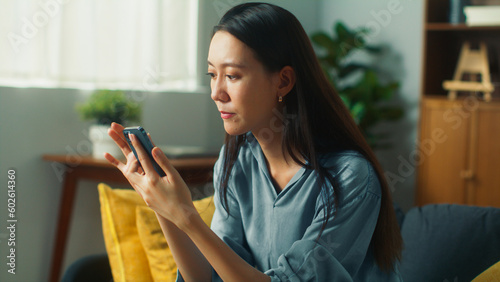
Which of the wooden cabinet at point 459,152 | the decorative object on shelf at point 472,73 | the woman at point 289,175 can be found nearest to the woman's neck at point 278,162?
the woman at point 289,175

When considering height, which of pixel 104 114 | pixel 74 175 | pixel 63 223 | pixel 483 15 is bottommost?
pixel 63 223

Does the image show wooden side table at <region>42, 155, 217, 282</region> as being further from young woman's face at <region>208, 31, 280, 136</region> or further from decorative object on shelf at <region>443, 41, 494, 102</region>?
decorative object on shelf at <region>443, 41, 494, 102</region>

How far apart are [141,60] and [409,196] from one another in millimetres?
1919

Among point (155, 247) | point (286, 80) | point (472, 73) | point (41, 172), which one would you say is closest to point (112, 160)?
point (286, 80)

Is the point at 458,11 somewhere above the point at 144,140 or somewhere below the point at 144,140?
above

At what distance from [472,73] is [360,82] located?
25.7 inches

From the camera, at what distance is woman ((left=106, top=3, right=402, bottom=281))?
1183 mm

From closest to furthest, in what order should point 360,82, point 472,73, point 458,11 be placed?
point 458,11, point 472,73, point 360,82

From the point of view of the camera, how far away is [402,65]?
12.3 ft

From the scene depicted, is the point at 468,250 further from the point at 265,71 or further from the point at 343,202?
the point at 265,71

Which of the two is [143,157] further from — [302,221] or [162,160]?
[302,221]

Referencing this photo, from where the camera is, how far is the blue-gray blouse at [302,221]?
47.1 inches

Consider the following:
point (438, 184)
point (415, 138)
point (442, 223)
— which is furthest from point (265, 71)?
point (415, 138)

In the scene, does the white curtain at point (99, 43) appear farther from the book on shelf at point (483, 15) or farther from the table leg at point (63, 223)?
the book on shelf at point (483, 15)
